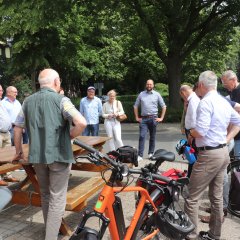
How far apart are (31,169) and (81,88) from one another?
Answer: 130 feet

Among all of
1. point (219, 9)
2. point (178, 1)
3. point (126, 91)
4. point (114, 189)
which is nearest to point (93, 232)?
point (114, 189)

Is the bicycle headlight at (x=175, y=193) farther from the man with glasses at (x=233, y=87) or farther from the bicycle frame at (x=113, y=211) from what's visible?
the man with glasses at (x=233, y=87)

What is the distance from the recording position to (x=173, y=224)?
3.41 m

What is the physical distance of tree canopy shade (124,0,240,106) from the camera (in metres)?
18.2

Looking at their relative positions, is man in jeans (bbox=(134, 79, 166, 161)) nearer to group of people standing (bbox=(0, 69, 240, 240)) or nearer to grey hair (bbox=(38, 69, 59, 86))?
group of people standing (bbox=(0, 69, 240, 240))

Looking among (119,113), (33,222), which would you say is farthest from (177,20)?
(33,222)

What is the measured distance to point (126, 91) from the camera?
145 ft

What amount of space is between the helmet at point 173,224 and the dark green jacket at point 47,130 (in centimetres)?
107

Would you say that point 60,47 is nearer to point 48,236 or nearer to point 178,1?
point 178,1

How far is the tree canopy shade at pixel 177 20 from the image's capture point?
59.9ft

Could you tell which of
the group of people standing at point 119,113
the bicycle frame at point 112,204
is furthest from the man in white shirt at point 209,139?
the group of people standing at point 119,113

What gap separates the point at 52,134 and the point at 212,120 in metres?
1.62

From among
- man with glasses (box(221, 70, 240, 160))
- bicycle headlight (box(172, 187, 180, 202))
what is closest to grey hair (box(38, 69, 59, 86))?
bicycle headlight (box(172, 187, 180, 202))

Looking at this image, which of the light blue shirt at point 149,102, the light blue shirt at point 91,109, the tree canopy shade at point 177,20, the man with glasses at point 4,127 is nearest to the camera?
the man with glasses at point 4,127
